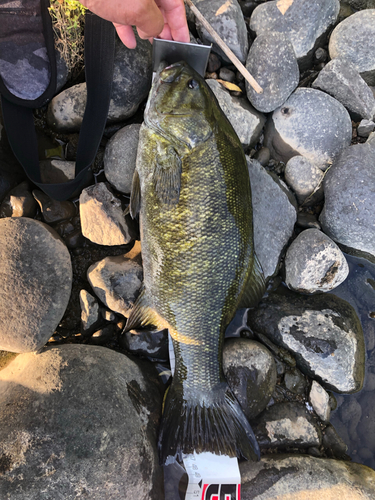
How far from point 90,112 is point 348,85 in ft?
8.83

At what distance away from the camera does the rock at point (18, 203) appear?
2.84 meters

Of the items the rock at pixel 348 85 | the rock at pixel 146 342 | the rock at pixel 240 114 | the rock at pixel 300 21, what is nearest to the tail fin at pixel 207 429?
the rock at pixel 146 342

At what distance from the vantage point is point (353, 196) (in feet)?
Answer: 9.36

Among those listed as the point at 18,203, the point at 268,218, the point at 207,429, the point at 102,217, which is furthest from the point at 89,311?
the point at 268,218

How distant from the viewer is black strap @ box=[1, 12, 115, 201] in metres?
2.65

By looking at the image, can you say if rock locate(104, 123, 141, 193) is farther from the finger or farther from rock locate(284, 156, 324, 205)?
rock locate(284, 156, 324, 205)

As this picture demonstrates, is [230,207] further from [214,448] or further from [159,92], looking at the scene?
[214,448]

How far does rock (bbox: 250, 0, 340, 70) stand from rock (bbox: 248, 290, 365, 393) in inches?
107

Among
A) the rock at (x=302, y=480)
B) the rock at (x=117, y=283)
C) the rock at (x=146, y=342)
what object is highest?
the rock at (x=117, y=283)

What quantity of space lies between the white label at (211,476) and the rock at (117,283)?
1.40 metres

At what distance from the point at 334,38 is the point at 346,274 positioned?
255cm

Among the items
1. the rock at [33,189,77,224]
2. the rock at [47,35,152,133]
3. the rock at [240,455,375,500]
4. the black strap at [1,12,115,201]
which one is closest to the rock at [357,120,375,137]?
the rock at [47,35,152,133]

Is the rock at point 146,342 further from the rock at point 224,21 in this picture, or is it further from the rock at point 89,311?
the rock at point 224,21

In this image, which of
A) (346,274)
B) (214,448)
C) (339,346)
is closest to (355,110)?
(346,274)
